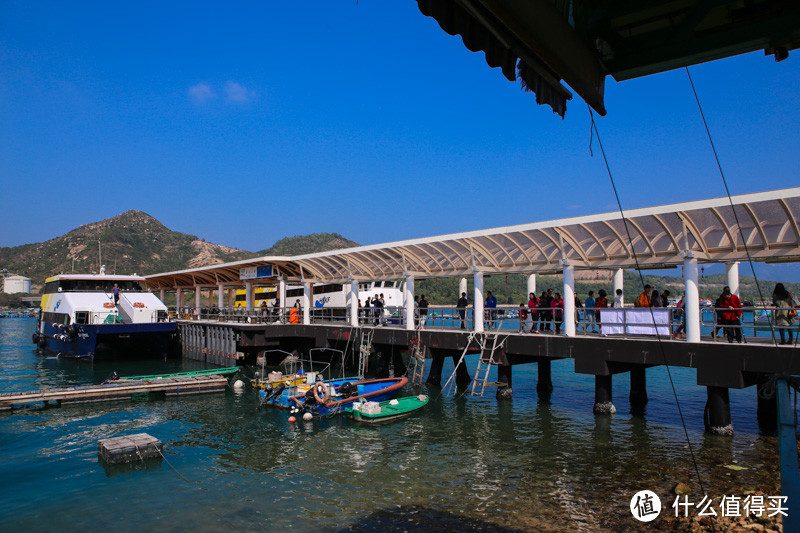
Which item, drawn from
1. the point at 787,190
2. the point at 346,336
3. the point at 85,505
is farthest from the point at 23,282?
the point at 787,190

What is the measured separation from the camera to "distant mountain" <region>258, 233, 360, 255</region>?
16488cm

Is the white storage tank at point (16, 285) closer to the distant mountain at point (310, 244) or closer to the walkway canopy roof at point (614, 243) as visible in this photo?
the distant mountain at point (310, 244)

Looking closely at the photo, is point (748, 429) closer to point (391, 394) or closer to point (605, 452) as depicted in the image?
point (605, 452)

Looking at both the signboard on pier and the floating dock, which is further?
the signboard on pier

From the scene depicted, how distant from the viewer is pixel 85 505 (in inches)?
431

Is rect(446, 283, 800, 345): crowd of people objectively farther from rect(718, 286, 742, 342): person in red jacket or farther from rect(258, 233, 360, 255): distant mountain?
rect(258, 233, 360, 255): distant mountain

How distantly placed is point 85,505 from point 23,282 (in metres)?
174

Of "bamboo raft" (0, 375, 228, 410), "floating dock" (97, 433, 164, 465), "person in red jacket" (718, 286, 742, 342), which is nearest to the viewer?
"floating dock" (97, 433, 164, 465)

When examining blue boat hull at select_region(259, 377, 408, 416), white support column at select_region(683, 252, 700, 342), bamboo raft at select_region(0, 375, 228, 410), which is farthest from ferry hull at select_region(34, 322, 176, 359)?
white support column at select_region(683, 252, 700, 342)

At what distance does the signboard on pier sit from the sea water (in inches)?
579

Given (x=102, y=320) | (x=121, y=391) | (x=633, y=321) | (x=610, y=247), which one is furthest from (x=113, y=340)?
(x=633, y=321)

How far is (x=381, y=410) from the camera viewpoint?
17.8m

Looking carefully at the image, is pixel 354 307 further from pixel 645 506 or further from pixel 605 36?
pixel 605 36

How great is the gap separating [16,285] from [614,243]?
180527 millimetres
